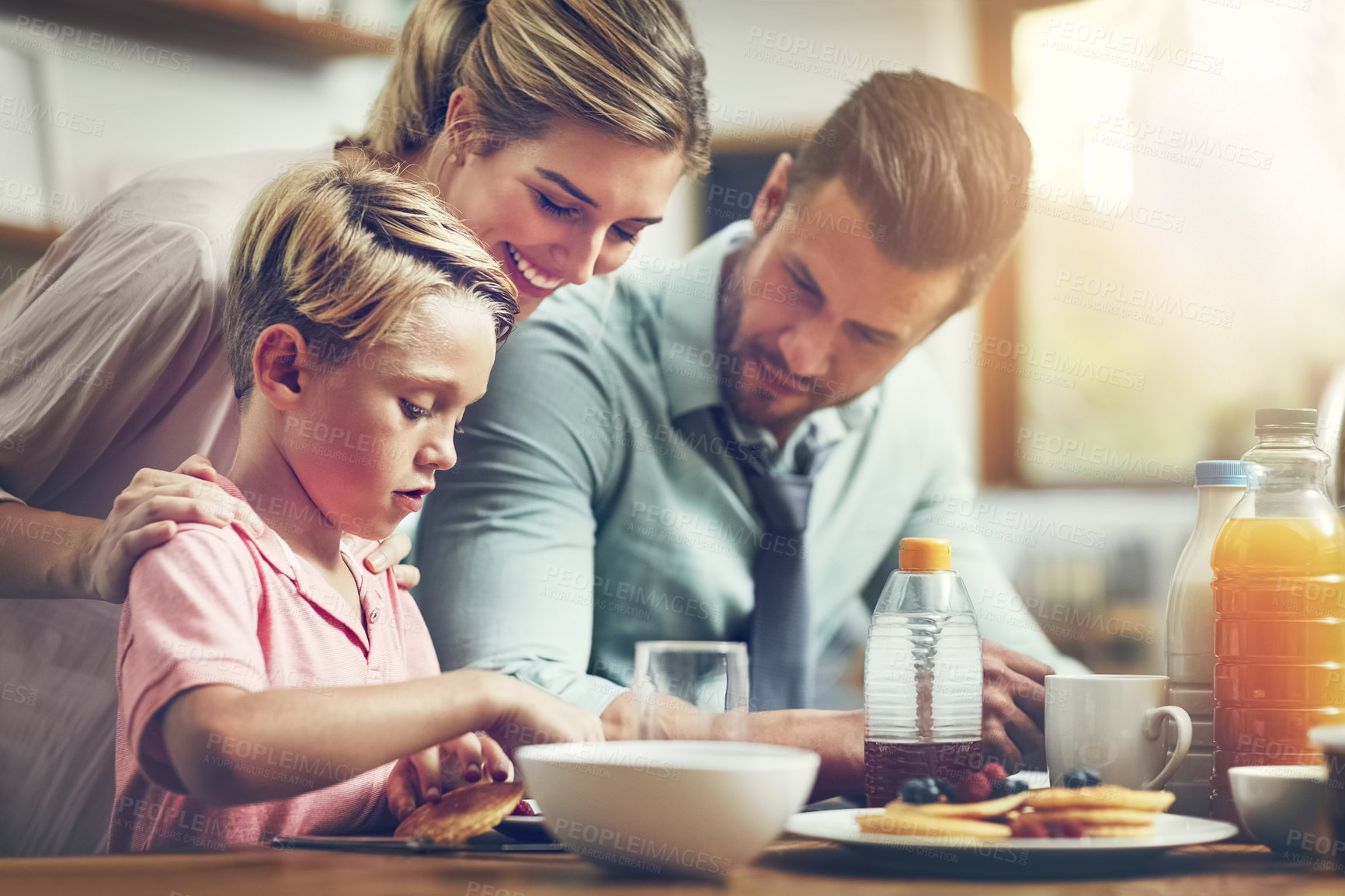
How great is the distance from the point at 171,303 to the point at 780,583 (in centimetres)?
72

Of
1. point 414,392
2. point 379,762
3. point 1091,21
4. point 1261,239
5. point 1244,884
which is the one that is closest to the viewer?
point 1244,884

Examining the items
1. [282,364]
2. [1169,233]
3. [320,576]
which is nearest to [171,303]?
[282,364]

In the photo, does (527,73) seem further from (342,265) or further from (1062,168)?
(1062,168)

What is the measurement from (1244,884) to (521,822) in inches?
20.7

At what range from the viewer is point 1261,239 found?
175cm

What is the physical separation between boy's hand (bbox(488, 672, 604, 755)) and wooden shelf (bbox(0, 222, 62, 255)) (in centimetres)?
63

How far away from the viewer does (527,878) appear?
30.1 inches

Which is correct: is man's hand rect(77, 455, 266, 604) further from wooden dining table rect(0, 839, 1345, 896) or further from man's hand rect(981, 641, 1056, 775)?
man's hand rect(981, 641, 1056, 775)

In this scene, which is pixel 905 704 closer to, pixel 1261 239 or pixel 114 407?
pixel 114 407

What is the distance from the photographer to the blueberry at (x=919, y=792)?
2.67 feet

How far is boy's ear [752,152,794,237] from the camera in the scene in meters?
1.34

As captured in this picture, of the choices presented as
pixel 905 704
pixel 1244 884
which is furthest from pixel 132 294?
pixel 1244 884

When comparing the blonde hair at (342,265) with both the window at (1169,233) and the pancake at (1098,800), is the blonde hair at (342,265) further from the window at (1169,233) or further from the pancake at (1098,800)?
the window at (1169,233)

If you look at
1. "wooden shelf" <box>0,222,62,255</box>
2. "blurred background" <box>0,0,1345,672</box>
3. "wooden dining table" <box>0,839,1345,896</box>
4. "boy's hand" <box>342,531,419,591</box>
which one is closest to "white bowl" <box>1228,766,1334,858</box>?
"wooden dining table" <box>0,839,1345,896</box>
